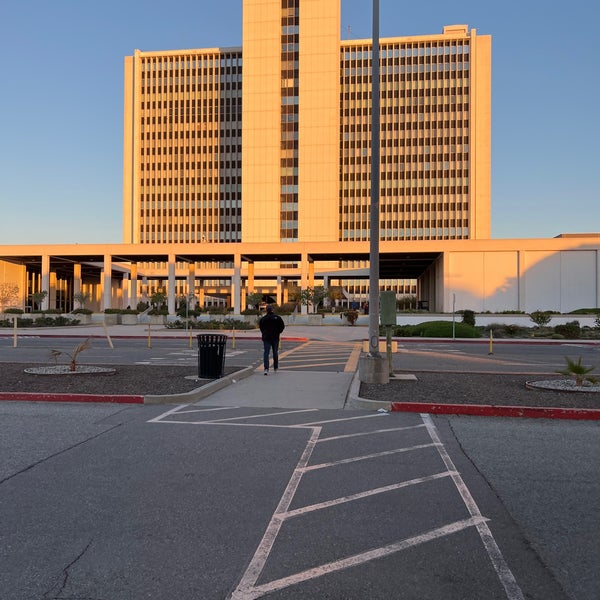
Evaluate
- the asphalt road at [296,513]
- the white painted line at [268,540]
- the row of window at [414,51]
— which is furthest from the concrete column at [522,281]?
the row of window at [414,51]

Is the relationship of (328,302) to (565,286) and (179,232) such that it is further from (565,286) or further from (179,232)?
(179,232)

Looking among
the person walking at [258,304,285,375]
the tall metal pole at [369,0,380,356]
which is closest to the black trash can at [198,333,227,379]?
the person walking at [258,304,285,375]

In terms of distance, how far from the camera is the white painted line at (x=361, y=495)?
14.2ft

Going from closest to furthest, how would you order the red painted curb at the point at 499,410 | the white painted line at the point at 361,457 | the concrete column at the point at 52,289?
the white painted line at the point at 361,457, the red painted curb at the point at 499,410, the concrete column at the point at 52,289

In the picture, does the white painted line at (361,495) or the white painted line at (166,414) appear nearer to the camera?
the white painted line at (361,495)

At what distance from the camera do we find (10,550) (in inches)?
142

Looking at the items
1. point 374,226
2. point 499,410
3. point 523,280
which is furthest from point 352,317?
point 499,410

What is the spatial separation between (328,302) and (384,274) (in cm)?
986

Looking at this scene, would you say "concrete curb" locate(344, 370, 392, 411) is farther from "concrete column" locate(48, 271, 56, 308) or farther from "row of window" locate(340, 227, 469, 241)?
"row of window" locate(340, 227, 469, 241)

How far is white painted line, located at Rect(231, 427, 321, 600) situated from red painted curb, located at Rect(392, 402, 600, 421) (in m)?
3.60

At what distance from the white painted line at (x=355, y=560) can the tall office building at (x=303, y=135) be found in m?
98.2

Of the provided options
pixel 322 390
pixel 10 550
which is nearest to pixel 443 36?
pixel 322 390

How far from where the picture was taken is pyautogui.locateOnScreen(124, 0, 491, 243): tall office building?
335ft

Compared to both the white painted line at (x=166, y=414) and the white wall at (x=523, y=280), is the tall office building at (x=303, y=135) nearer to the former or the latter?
the white wall at (x=523, y=280)
